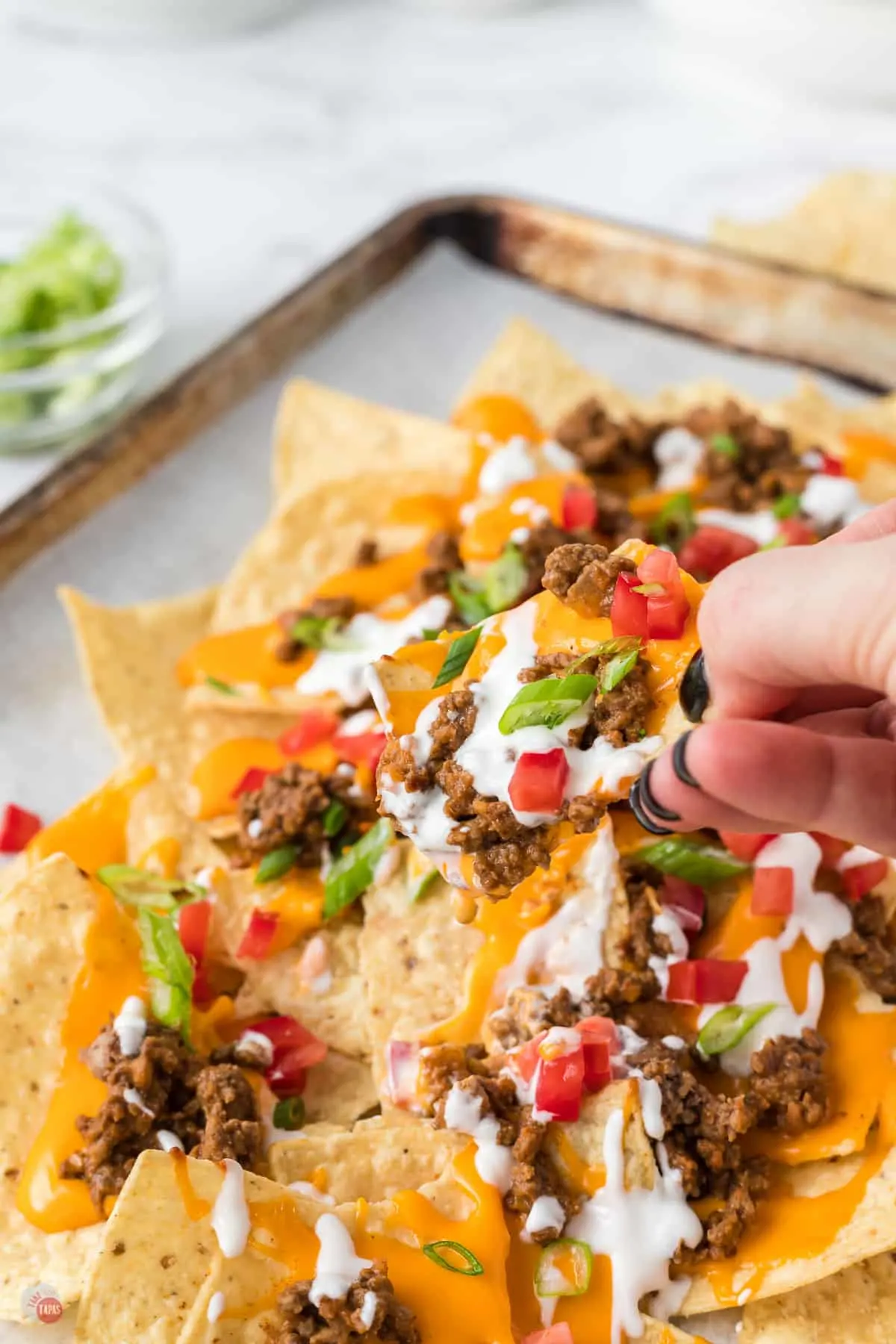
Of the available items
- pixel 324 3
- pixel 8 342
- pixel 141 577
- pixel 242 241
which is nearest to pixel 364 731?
pixel 141 577

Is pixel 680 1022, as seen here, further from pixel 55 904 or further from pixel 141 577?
pixel 141 577

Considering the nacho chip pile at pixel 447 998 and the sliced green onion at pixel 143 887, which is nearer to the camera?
the nacho chip pile at pixel 447 998

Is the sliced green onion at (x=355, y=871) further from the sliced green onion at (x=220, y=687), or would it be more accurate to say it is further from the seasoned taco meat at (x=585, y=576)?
the seasoned taco meat at (x=585, y=576)

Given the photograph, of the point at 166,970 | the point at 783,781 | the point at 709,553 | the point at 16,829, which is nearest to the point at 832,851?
the point at 709,553

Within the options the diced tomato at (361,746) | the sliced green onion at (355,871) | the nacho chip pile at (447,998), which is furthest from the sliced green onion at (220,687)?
the sliced green onion at (355,871)

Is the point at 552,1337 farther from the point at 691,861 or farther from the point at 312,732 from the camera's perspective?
the point at 312,732
